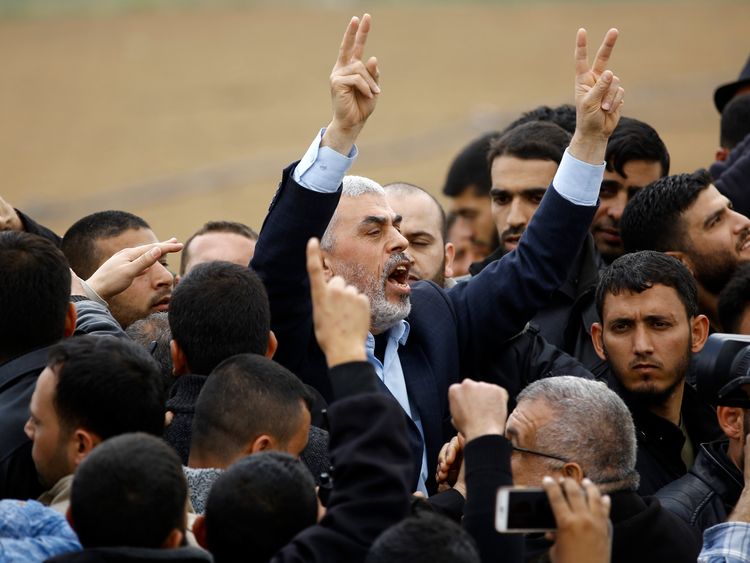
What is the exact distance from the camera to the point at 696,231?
542cm

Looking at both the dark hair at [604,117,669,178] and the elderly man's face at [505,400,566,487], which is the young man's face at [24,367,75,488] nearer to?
the elderly man's face at [505,400,566,487]

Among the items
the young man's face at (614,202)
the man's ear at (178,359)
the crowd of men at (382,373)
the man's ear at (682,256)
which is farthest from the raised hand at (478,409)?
the young man's face at (614,202)

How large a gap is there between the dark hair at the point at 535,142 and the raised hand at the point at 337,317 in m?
2.58

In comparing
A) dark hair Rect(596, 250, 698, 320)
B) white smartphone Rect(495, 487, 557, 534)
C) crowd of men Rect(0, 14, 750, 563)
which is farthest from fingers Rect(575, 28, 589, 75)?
white smartphone Rect(495, 487, 557, 534)

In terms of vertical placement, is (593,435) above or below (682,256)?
below

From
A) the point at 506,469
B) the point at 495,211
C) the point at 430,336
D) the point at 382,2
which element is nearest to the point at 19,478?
the point at 506,469

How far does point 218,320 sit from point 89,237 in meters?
1.63

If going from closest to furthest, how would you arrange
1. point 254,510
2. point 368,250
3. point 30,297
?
point 254,510 < point 30,297 < point 368,250

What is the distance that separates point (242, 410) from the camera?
3508 mm

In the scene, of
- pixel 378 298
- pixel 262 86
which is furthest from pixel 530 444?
pixel 262 86

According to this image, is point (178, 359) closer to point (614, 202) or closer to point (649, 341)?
point (649, 341)

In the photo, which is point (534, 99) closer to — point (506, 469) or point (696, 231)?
point (696, 231)

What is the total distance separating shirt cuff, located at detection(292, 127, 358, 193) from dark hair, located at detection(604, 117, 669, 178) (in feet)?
6.38

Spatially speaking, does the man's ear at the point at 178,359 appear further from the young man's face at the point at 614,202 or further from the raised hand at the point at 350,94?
the young man's face at the point at 614,202
